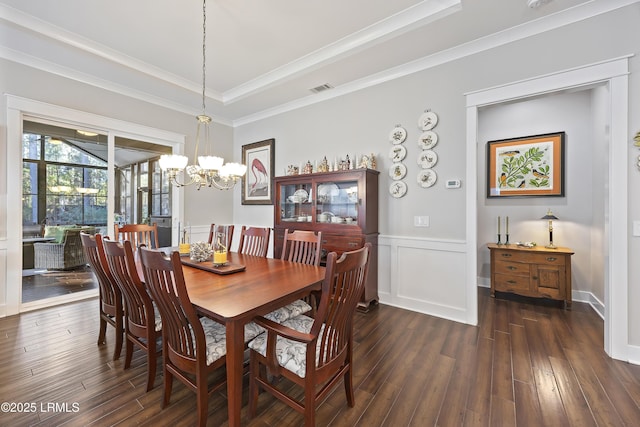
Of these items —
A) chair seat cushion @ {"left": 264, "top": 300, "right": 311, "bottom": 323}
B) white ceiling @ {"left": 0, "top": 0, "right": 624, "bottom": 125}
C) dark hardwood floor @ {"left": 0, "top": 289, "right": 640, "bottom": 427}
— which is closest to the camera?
dark hardwood floor @ {"left": 0, "top": 289, "right": 640, "bottom": 427}

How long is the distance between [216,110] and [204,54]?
1736mm

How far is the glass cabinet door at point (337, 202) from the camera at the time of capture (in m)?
3.25

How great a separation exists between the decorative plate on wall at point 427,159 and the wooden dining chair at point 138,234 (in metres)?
3.12

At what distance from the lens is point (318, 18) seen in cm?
248

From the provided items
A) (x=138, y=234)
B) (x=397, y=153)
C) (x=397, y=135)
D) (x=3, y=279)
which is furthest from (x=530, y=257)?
(x=3, y=279)

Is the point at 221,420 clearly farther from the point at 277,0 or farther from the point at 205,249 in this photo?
the point at 277,0

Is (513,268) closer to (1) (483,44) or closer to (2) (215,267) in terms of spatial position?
(1) (483,44)

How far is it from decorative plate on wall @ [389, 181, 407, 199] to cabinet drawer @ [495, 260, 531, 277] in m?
1.72

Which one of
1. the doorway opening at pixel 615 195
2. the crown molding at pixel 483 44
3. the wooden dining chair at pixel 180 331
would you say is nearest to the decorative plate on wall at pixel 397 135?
the crown molding at pixel 483 44

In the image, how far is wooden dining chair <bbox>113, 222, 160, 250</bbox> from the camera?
287 cm

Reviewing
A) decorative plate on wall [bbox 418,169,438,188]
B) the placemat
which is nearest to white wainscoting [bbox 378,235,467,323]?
decorative plate on wall [bbox 418,169,438,188]

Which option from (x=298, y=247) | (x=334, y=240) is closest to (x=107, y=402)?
(x=298, y=247)

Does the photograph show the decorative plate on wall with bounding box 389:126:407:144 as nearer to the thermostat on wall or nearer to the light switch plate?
the thermostat on wall

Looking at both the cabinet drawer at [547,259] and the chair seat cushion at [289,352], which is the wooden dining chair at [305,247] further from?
the cabinet drawer at [547,259]
